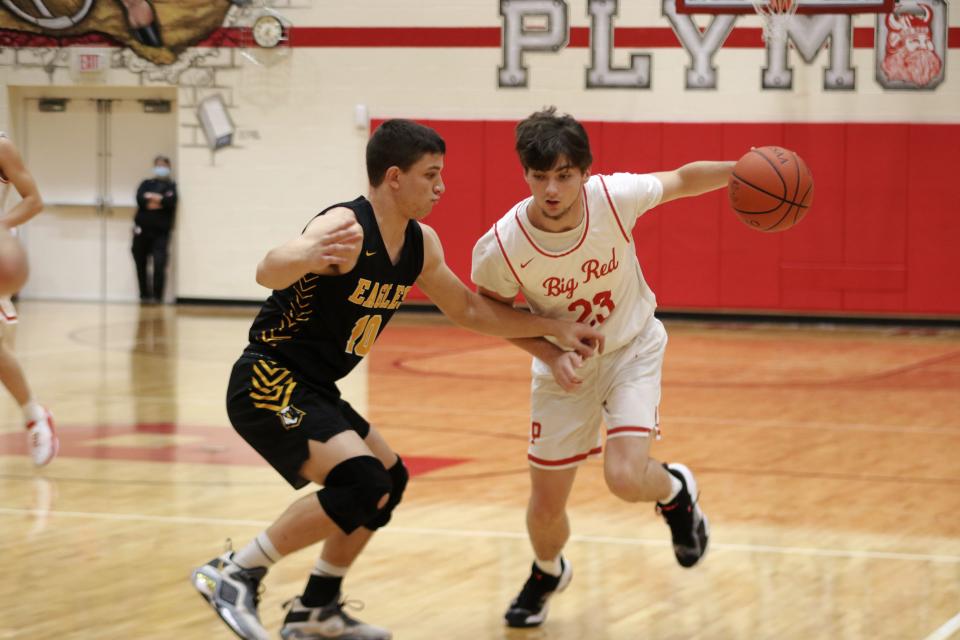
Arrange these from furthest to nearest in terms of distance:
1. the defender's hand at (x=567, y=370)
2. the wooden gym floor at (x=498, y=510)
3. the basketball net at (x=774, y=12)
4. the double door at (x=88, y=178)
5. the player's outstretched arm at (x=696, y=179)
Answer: the double door at (x=88, y=178), the basketball net at (x=774, y=12), the player's outstretched arm at (x=696, y=179), the wooden gym floor at (x=498, y=510), the defender's hand at (x=567, y=370)

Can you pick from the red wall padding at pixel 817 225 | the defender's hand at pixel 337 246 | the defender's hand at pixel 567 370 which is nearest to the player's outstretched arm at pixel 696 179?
the defender's hand at pixel 567 370

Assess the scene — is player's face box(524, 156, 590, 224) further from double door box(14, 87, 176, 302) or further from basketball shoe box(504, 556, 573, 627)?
double door box(14, 87, 176, 302)

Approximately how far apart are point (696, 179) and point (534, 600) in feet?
5.05

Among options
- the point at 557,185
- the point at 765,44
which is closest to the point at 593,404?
the point at 557,185

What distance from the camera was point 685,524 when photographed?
4633 millimetres

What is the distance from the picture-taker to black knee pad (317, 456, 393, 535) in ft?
12.4

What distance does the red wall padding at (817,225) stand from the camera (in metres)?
15.1

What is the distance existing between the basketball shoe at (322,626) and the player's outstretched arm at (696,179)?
1746mm

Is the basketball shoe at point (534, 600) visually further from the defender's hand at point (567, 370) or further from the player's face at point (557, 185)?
the player's face at point (557, 185)

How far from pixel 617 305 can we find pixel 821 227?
11.4 m

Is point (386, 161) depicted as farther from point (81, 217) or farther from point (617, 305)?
point (81, 217)

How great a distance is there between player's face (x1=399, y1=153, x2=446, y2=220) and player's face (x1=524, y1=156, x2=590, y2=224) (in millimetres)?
327

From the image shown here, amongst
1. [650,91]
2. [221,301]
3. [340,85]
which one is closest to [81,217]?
[221,301]

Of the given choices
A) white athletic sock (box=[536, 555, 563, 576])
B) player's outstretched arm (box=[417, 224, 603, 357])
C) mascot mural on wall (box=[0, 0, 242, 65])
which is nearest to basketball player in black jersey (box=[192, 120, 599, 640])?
player's outstretched arm (box=[417, 224, 603, 357])
